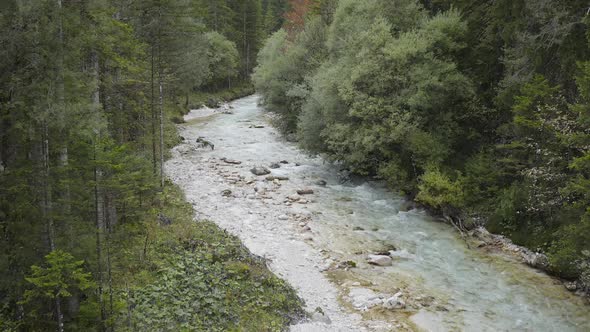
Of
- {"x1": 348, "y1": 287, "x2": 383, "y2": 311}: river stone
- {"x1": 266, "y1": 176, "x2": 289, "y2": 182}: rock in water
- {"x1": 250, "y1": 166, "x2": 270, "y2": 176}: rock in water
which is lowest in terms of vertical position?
{"x1": 348, "y1": 287, "x2": 383, "y2": 311}: river stone

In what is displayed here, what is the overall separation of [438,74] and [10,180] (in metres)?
19.8

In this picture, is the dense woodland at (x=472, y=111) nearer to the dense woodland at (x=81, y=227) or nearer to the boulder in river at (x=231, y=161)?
the boulder in river at (x=231, y=161)

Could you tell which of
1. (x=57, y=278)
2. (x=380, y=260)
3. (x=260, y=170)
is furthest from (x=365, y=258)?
(x=260, y=170)

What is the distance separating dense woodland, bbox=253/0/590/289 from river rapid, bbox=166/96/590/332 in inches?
54.4

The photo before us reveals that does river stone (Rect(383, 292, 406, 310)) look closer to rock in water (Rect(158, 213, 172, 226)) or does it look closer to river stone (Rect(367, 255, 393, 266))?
river stone (Rect(367, 255, 393, 266))

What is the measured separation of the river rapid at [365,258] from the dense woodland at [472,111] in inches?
54.4

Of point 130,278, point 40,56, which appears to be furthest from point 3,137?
point 130,278

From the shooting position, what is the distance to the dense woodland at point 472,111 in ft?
51.1

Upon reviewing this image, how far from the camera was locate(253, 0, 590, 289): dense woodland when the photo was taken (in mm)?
15586

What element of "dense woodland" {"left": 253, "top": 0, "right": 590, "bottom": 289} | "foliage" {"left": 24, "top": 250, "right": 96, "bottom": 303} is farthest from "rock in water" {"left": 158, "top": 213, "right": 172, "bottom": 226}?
"dense woodland" {"left": 253, "top": 0, "right": 590, "bottom": 289}

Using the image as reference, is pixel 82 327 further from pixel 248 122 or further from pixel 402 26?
pixel 248 122

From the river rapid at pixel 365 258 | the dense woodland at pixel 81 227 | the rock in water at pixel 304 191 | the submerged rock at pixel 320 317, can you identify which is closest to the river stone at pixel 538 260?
the river rapid at pixel 365 258

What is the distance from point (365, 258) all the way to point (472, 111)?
10.9m

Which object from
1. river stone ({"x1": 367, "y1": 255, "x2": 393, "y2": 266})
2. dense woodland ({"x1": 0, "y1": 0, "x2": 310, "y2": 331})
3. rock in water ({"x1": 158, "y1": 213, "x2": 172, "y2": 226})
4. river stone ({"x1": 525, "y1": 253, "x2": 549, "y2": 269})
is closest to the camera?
dense woodland ({"x1": 0, "y1": 0, "x2": 310, "y2": 331})
